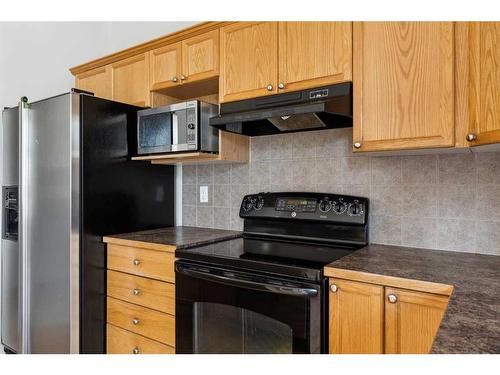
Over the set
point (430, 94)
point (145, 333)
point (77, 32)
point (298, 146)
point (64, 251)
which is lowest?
point (145, 333)

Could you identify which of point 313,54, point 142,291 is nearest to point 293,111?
point 313,54

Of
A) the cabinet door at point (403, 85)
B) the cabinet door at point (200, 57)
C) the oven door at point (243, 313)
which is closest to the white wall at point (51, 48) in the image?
the cabinet door at point (200, 57)

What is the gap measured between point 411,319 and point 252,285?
60 cm

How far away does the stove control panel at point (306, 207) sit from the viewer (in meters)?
1.77

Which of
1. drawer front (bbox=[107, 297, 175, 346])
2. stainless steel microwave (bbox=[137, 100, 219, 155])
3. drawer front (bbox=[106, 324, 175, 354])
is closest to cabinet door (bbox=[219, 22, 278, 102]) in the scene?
stainless steel microwave (bbox=[137, 100, 219, 155])

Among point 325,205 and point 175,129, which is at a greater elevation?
point 175,129

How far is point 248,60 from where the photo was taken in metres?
1.79

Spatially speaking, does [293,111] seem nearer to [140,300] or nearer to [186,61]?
[186,61]

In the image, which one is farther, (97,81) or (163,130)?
(97,81)

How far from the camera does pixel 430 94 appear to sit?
4.40 ft

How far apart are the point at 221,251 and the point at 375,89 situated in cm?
103

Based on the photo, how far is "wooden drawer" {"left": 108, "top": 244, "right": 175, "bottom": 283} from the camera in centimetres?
172

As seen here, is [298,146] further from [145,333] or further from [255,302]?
[145,333]

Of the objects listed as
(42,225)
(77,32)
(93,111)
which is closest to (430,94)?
(93,111)
